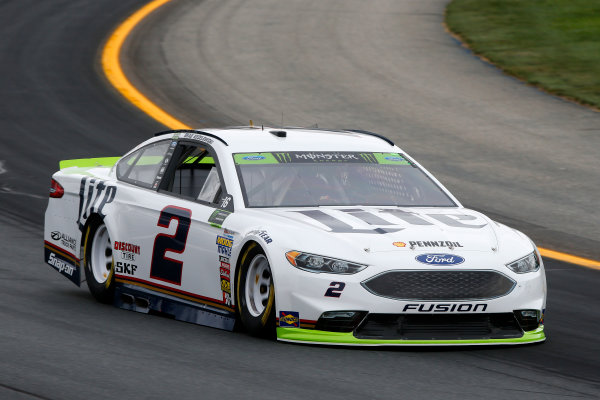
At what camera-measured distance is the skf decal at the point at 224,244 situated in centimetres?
809

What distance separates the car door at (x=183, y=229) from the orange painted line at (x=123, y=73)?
27.2 feet

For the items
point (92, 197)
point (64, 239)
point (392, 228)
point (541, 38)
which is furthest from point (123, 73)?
point (392, 228)

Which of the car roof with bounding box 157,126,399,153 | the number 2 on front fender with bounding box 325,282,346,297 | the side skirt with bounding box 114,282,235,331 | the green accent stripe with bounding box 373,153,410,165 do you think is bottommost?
the side skirt with bounding box 114,282,235,331

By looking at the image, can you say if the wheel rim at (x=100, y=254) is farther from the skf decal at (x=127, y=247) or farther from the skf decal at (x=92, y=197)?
the skf decal at (x=127, y=247)

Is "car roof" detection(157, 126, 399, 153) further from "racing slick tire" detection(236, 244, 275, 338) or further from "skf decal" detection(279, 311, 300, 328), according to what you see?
"skf decal" detection(279, 311, 300, 328)

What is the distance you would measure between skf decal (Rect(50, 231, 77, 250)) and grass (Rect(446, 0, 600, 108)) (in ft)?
33.5

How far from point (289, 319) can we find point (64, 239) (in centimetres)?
320

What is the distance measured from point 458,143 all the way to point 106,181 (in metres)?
7.50

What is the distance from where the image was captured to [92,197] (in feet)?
32.3

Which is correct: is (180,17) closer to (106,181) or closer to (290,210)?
(106,181)

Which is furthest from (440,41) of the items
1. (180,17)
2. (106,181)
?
(106,181)

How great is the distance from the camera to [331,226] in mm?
7754

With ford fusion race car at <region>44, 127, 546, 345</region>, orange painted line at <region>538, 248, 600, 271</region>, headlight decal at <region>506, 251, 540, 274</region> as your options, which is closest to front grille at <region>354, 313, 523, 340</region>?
ford fusion race car at <region>44, 127, 546, 345</region>

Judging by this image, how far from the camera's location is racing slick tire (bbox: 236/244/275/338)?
7754mm
